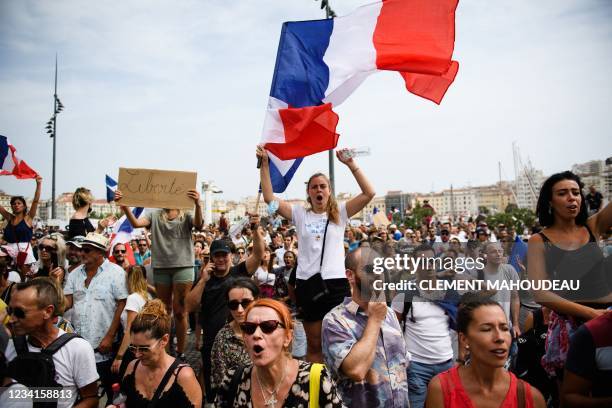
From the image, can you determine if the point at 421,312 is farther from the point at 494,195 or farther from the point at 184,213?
the point at 494,195

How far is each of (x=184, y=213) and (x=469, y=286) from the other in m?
3.65

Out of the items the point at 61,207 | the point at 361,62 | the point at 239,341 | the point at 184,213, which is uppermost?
the point at 61,207

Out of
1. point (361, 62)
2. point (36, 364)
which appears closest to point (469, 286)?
point (361, 62)

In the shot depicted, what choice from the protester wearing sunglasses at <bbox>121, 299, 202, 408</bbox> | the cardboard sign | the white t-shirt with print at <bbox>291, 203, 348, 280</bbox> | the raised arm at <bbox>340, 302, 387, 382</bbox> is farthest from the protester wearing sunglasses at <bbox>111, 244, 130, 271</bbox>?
the raised arm at <bbox>340, 302, 387, 382</bbox>

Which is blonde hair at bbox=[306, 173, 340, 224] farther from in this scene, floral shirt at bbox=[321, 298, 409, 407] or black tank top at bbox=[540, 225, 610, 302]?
black tank top at bbox=[540, 225, 610, 302]

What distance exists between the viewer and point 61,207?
168 m

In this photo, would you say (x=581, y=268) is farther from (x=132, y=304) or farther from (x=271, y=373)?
(x=132, y=304)

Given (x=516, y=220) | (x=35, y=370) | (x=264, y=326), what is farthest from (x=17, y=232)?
(x=516, y=220)

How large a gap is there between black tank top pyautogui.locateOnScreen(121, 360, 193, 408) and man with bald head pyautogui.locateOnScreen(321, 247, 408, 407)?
924mm

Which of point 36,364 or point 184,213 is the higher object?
point 184,213

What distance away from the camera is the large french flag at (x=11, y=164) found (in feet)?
23.8

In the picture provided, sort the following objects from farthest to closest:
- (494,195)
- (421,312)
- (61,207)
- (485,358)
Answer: (494,195) → (61,207) → (421,312) → (485,358)

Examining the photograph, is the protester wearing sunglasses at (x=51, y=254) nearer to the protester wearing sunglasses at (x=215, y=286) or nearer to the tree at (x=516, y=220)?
the protester wearing sunglasses at (x=215, y=286)

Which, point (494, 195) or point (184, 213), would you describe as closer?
point (184, 213)
